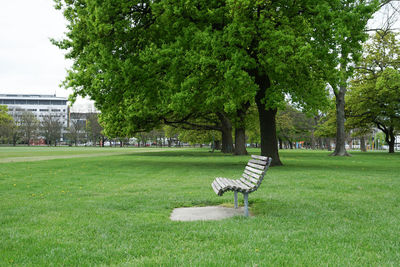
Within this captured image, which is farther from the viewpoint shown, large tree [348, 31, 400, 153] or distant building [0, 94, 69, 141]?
distant building [0, 94, 69, 141]

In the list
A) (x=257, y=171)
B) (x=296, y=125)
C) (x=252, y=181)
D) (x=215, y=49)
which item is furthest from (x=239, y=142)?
(x=296, y=125)

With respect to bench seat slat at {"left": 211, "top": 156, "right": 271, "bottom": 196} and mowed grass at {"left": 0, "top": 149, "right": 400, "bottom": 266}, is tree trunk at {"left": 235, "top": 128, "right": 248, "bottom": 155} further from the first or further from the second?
bench seat slat at {"left": 211, "top": 156, "right": 271, "bottom": 196}

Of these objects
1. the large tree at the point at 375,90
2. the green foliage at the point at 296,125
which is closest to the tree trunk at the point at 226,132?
Answer: the large tree at the point at 375,90

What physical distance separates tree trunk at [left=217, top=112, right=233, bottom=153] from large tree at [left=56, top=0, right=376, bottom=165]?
647 inches

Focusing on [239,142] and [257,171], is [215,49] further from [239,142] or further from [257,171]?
[239,142]

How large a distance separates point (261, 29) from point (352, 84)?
106ft

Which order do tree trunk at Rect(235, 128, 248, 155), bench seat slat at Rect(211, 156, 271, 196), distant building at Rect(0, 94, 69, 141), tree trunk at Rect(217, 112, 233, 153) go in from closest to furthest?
bench seat slat at Rect(211, 156, 271, 196) → tree trunk at Rect(235, 128, 248, 155) → tree trunk at Rect(217, 112, 233, 153) → distant building at Rect(0, 94, 69, 141)

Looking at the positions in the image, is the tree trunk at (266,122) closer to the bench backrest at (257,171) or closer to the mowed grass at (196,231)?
the mowed grass at (196,231)

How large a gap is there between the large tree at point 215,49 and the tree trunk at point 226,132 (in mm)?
16441

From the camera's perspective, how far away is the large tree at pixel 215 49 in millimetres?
16109

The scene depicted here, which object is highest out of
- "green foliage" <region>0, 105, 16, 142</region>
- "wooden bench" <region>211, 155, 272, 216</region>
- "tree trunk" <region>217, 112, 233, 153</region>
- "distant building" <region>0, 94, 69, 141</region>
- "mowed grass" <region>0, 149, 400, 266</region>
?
"distant building" <region>0, 94, 69, 141</region>

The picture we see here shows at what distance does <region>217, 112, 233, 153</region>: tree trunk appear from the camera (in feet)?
122

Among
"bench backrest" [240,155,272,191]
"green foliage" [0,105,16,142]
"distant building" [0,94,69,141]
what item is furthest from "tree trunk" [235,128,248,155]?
"distant building" [0,94,69,141]

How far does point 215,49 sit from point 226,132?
22.8 metres
